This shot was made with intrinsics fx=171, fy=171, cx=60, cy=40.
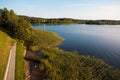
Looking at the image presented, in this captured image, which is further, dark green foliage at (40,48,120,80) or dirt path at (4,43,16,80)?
dark green foliage at (40,48,120,80)

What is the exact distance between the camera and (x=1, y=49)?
44562 millimetres

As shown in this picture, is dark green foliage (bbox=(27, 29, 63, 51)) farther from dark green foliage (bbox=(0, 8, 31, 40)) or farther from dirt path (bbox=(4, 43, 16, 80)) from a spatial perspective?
dirt path (bbox=(4, 43, 16, 80))

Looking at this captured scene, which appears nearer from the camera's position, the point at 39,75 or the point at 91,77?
the point at 91,77

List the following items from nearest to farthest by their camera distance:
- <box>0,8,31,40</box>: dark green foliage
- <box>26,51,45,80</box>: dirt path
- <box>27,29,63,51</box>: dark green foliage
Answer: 1. <box>26,51,45,80</box>: dirt path
2. <box>27,29,63,51</box>: dark green foliage
3. <box>0,8,31,40</box>: dark green foliage

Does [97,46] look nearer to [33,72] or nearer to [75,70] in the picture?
[75,70]

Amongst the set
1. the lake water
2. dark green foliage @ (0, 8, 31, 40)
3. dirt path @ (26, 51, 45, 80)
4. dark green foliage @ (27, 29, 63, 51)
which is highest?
dark green foliage @ (0, 8, 31, 40)

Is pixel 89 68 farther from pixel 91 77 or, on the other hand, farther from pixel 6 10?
pixel 6 10

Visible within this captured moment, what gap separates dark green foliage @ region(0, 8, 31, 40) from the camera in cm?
6338

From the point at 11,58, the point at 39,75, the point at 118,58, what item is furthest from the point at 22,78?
the point at 118,58

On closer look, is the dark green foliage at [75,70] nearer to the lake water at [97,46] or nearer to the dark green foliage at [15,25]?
the lake water at [97,46]

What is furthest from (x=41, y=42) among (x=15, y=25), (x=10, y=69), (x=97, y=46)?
(x=10, y=69)

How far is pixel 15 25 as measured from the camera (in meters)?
67.2

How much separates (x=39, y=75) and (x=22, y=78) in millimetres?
4321

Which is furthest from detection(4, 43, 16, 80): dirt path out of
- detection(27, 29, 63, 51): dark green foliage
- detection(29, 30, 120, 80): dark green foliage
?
detection(27, 29, 63, 51): dark green foliage
